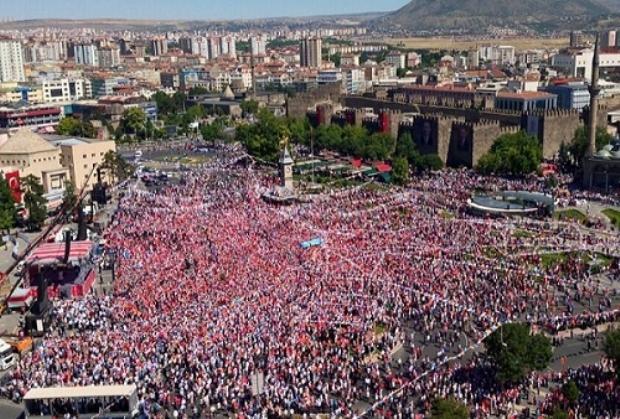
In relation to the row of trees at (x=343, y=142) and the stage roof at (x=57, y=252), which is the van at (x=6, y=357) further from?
the row of trees at (x=343, y=142)

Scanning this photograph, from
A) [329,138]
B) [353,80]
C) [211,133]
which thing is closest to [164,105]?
[211,133]

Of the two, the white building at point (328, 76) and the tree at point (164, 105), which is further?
the white building at point (328, 76)

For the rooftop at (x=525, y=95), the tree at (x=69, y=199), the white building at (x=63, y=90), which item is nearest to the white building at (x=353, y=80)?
the white building at (x=63, y=90)

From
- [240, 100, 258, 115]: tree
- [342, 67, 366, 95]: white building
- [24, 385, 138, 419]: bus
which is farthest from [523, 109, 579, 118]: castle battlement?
[342, 67, 366, 95]: white building

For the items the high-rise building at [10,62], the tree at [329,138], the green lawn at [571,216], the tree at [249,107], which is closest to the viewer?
the green lawn at [571,216]

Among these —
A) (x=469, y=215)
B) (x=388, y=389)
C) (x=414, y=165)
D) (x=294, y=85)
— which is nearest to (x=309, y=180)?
(x=414, y=165)

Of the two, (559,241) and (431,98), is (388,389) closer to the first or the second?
(559,241)

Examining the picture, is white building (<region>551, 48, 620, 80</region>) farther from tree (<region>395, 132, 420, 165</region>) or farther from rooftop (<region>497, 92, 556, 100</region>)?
tree (<region>395, 132, 420, 165</region>)
